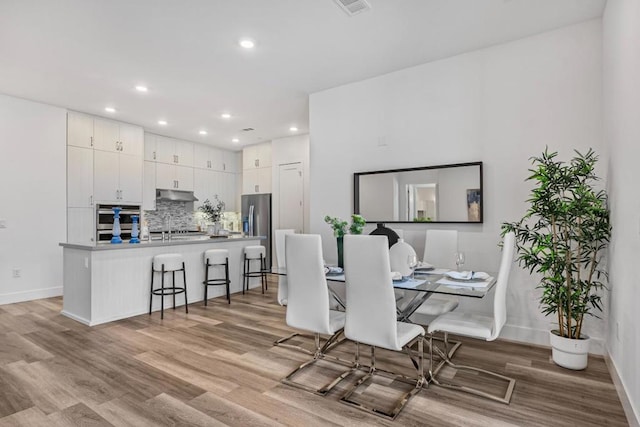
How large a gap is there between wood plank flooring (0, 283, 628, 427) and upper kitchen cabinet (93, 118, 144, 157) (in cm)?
323

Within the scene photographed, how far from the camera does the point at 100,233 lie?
19.5 feet

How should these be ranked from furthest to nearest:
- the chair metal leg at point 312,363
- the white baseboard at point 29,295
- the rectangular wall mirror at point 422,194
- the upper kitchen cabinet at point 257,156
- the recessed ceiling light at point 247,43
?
the upper kitchen cabinet at point 257,156
the white baseboard at point 29,295
the rectangular wall mirror at point 422,194
the recessed ceiling light at point 247,43
the chair metal leg at point 312,363

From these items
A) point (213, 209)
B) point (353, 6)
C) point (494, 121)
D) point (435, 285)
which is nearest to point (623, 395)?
point (435, 285)

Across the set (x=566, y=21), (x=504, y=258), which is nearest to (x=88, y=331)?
(x=504, y=258)

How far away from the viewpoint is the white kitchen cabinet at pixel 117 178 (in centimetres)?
589

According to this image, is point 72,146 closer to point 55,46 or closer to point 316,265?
point 55,46

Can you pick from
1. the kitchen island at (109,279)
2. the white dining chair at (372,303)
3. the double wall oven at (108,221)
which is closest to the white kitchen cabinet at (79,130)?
the double wall oven at (108,221)

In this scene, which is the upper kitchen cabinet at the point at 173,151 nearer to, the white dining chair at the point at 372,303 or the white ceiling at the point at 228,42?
the white ceiling at the point at 228,42

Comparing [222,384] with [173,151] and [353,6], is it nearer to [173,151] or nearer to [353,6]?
[353,6]

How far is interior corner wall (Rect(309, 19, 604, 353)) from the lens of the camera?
316 cm

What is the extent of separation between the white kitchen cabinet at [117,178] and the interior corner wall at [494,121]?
415 centimetres

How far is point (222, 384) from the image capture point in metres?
2.53

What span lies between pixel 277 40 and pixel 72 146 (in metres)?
4.15

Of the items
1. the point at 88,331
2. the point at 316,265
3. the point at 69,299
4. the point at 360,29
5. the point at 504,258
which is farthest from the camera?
the point at 69,299
